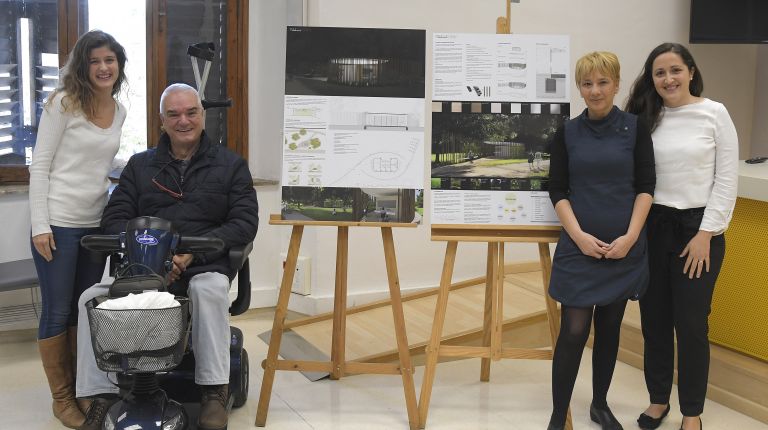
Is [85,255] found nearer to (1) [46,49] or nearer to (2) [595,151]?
(1) [46,49]

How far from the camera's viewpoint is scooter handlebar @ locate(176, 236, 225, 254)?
2893 mm

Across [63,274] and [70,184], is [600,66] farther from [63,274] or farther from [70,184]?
[63,274]

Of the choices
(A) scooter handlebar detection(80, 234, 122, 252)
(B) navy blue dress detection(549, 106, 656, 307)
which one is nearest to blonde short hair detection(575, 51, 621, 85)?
(B) navy blue dress detection(549, 106, 656, 307)

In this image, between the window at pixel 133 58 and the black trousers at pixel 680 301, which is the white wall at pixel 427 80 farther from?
the black trousers at pixel 680 301

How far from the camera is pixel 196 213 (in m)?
3.18

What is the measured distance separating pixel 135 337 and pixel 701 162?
1990mm

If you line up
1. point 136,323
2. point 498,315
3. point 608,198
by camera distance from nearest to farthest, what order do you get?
point 136,323 → point 608,198 → point 498,315

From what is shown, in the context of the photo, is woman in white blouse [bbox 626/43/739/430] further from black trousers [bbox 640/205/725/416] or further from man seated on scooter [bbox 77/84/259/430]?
man seated on scooter [bbox 77/84/259/430]

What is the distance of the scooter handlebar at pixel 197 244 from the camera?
114 inches

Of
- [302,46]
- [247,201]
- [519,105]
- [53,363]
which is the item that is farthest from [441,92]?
[53,363]

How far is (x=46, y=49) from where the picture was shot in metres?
4.30

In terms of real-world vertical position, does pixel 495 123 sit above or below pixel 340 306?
above

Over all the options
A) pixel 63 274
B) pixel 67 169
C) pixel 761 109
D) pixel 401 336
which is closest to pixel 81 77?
pixel 67 169

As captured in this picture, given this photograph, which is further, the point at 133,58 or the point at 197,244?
the point at 133,58
